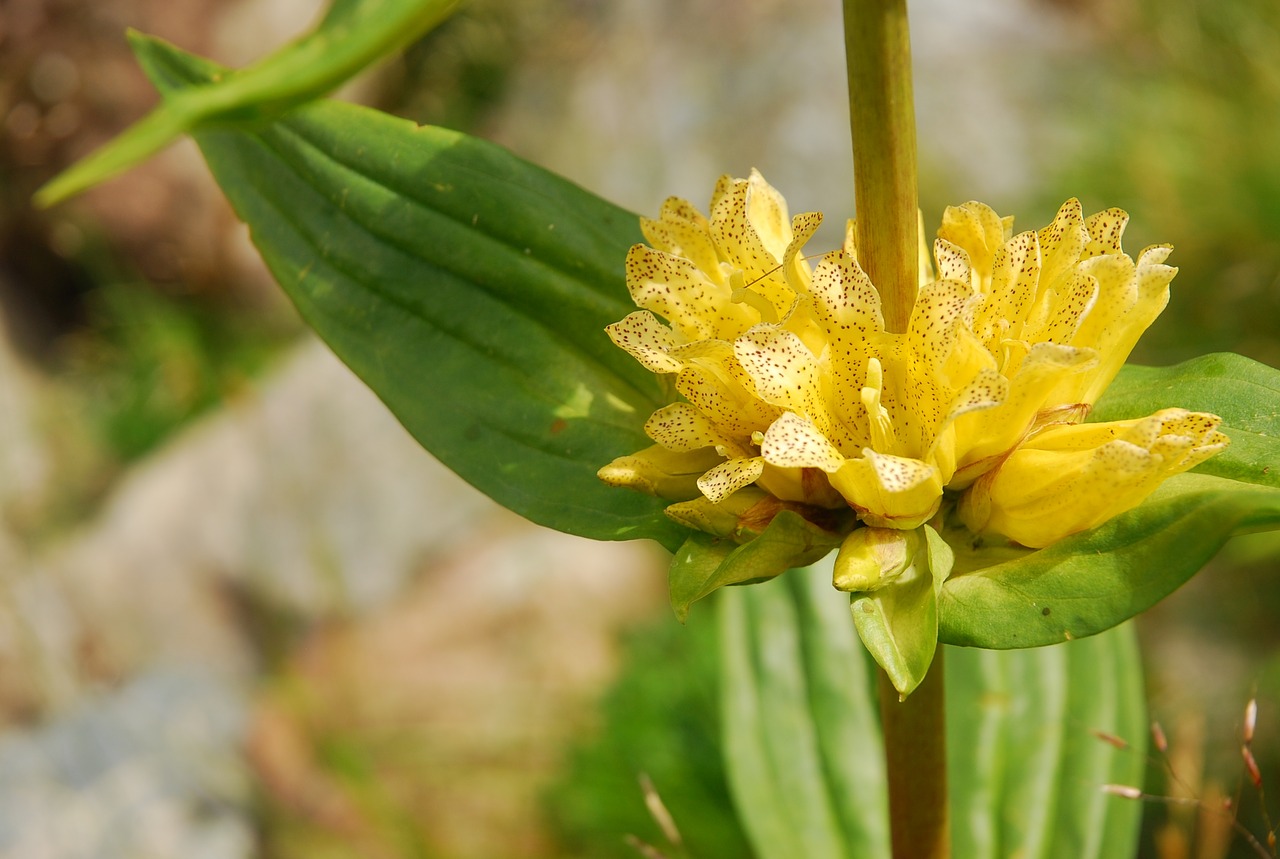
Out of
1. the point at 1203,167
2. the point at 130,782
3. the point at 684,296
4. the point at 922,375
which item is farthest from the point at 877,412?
the point at 130,782

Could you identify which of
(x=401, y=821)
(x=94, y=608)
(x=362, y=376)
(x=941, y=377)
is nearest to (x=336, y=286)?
(x=362, y=376)

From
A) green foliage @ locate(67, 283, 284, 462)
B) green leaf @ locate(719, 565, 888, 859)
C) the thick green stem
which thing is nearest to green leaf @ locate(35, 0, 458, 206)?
the thick green stem

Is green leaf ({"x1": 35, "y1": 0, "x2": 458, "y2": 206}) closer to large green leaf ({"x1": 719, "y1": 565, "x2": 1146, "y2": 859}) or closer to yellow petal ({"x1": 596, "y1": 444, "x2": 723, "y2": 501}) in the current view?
yellow petal ({"x1": 596, "y1": 444, "x2": 723, "y2": 501})

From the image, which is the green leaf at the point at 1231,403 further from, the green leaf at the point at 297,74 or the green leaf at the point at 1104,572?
the green leaf at the point at 297,74

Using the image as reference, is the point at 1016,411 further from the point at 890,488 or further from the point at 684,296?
the point at 684,296

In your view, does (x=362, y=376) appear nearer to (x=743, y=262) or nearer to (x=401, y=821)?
(x=743, y=262)

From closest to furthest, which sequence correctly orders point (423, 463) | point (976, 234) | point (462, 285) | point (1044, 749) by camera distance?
1. point (976, 234)
2. point (462, 285)
3. point (1044, 749)
4. point (423, 463)
